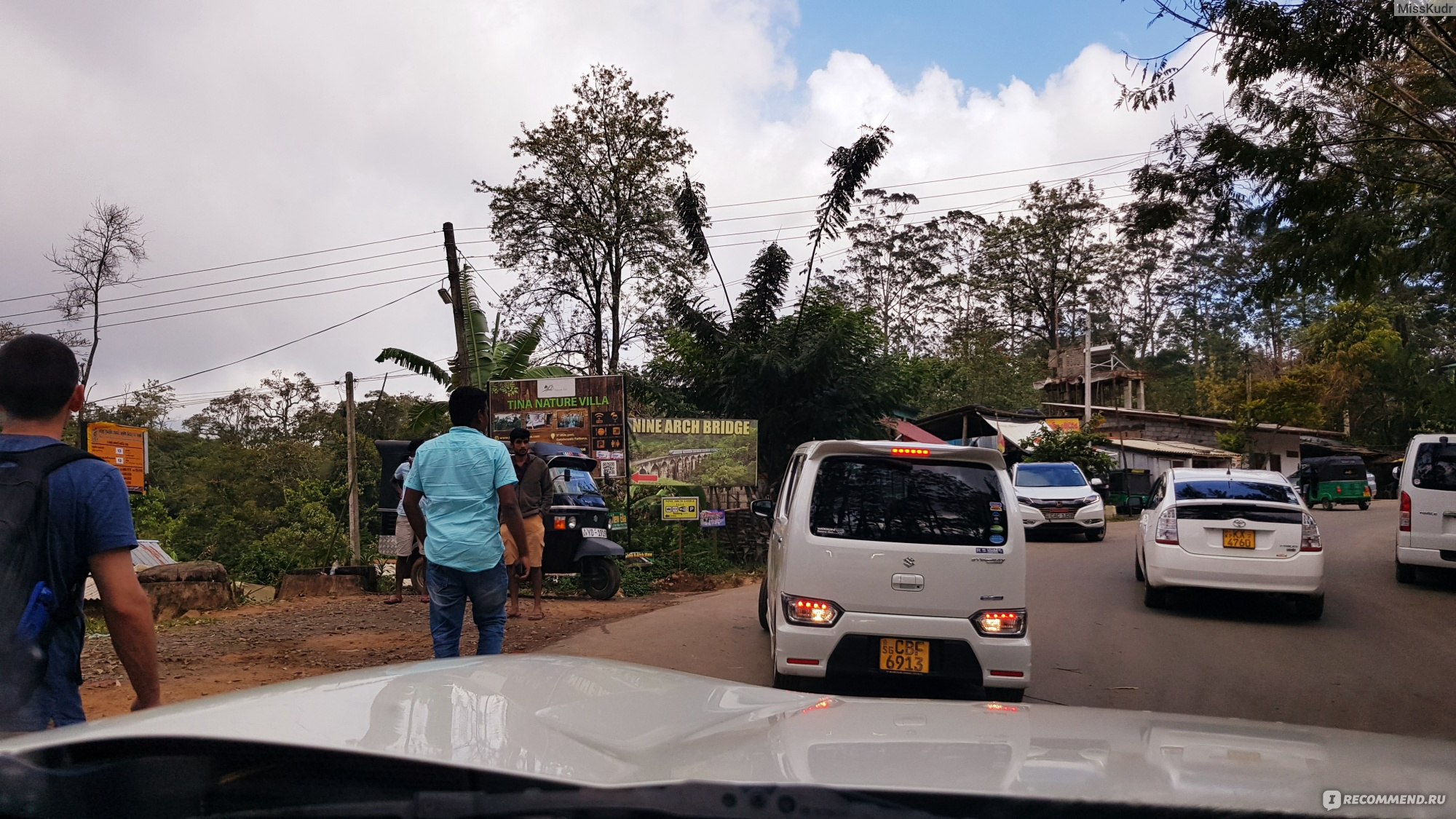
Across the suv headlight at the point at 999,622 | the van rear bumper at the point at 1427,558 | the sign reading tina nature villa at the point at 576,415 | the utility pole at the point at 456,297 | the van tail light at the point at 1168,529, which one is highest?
the utility pole at the point at 456,297

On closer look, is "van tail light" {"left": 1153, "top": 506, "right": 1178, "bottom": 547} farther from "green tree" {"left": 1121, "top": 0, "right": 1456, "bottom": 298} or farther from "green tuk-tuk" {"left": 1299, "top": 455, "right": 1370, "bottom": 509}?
"green tuk-tuk" {"left": 1299, "top": 455, "right": 1370, "bottom": 509}

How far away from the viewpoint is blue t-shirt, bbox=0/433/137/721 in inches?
102

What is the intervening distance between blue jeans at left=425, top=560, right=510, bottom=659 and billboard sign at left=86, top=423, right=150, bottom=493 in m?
17.6

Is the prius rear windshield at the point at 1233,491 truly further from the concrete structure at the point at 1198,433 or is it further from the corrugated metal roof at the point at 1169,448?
the concrete structure at the point at 1198,433

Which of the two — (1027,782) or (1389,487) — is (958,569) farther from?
(1389,487)

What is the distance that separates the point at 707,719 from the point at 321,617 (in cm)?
963

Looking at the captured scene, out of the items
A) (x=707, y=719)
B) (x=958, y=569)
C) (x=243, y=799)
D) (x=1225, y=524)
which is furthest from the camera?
(x=1225, y=524)

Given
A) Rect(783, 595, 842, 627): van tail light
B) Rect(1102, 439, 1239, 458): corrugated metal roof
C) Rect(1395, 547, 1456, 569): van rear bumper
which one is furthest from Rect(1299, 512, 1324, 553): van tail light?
Rect(1102, 439, 1239, 458): corrugated metal roof

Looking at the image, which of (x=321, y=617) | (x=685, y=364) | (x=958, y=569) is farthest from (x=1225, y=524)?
(x=685, y=364)

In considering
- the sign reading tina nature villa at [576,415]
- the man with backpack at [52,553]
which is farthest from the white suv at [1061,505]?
the man with backpack at [52,553]

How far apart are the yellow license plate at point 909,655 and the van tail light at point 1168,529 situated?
16.5 feet

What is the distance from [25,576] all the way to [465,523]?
2775 mm

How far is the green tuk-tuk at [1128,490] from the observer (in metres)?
31.8

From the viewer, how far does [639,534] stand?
15.5 meters
